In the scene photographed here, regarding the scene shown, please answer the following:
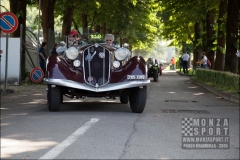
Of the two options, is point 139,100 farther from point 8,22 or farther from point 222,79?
point 222,79

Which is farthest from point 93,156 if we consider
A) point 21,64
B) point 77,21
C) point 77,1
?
point 77,21

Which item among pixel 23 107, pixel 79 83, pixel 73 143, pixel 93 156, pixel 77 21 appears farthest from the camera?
pixel 77 21

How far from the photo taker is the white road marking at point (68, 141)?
6.74 metres

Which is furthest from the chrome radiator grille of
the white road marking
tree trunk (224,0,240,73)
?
tree trunk (224,0,240,73)

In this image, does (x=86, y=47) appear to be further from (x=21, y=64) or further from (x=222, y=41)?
(x=222, y=41)

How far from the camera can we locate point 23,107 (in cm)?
1323

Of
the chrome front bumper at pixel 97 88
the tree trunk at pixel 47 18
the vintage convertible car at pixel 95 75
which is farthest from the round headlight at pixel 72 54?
the tree trunk at pixel 47 18

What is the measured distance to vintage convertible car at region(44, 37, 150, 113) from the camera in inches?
468

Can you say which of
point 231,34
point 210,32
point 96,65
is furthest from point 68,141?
point 210,32

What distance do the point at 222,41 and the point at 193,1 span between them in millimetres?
4516

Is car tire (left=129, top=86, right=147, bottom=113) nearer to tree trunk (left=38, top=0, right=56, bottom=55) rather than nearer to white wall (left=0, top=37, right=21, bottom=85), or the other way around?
white wall (left=0, top=37, right=21, bottom=85)

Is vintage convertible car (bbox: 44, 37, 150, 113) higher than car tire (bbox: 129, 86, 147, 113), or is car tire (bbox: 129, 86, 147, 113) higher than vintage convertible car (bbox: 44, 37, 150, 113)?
vintage convertible car (bbox: 44, 37, 150, 113)

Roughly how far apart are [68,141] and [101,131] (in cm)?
119

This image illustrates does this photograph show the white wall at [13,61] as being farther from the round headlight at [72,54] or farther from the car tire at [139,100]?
the car tire at [139,100]
